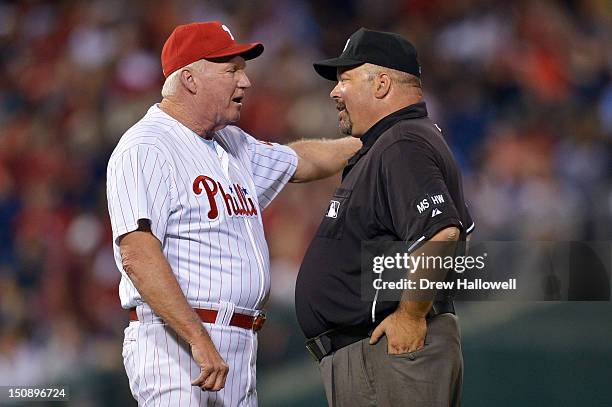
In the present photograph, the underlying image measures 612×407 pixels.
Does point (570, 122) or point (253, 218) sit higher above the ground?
point (570, 122)

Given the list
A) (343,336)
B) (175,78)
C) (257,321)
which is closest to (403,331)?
(343,336)

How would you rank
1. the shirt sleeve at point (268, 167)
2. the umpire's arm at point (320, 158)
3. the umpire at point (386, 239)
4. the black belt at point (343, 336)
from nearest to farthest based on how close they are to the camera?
the umpire at point (386, 239) < the black belt at point (343, 336) < the shirt sleeve at point (268, 167) < the umpire's arm at point (320, 158)

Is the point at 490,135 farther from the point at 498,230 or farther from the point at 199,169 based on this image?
the point at 199,169

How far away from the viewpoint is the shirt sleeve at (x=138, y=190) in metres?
2.48

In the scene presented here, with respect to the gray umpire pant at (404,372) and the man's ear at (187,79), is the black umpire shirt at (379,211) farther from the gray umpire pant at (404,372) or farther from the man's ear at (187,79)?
the man's ear at (187,79)

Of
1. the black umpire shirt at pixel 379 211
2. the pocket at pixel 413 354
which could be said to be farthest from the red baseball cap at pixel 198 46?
the pocket at pixel 413 354

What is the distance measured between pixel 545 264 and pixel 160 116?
2.01 metres

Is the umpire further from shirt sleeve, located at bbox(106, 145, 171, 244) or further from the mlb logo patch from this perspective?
shirt sleeve, located at bbox(106, 145, 171, 244)

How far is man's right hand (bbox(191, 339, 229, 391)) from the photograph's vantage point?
7.87 ft

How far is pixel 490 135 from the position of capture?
16.1ft

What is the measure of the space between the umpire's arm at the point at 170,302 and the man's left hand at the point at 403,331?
0.48m

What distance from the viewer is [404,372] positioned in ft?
8.50

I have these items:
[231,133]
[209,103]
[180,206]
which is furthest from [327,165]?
[180,206]

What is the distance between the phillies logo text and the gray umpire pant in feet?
1.72
